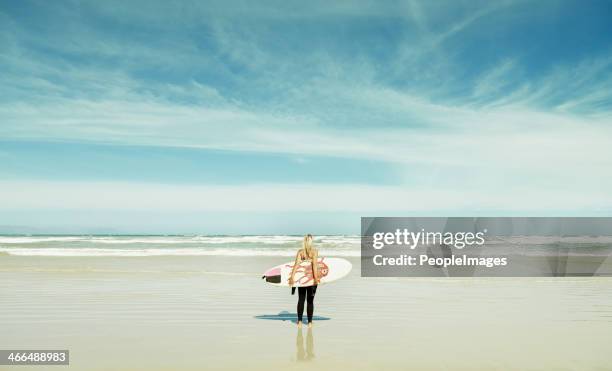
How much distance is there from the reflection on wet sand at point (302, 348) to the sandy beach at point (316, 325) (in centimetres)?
2

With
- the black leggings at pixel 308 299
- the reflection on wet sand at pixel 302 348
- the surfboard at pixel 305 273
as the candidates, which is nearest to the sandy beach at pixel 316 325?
the reflection on wet sand at pixel 302 348

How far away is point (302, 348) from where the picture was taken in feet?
28.1

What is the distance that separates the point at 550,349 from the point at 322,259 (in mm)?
5923

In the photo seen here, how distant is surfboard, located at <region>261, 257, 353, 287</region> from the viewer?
10352 millimetres

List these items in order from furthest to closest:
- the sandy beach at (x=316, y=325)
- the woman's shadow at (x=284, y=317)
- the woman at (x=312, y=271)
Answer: the woman's shadow at (x=284, y=317) < the woman at (x=312, y=271) < the sandy beach at (x=316, y=325)

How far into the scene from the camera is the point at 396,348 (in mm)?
8578

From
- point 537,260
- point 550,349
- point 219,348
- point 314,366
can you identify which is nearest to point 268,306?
point 219,348

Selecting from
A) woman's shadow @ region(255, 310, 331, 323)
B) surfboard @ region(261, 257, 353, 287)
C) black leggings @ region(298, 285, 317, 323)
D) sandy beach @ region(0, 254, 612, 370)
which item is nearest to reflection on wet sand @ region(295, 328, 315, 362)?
sandy beach @ region(0, 254, 612, 370)

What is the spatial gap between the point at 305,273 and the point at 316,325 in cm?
120

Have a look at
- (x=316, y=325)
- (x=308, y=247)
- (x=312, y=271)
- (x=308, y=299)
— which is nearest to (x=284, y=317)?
(x=316, y=325)

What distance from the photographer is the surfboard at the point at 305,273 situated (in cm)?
1035

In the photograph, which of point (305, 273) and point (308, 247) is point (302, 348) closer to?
point (305, 273)

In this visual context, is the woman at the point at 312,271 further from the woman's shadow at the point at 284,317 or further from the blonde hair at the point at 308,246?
the woman's shadow at the point at 284,317

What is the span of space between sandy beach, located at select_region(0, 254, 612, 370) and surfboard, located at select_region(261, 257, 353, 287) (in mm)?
835
